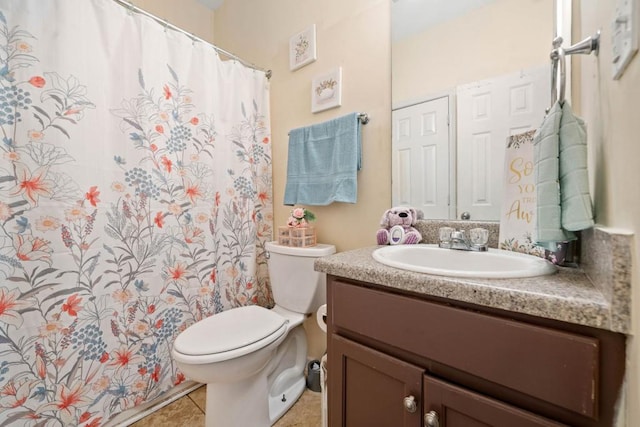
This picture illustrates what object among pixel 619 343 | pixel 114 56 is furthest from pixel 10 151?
pixel 619 343

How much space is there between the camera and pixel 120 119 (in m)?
1.14

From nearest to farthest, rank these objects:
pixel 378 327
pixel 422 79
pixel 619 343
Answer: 1. pixel 619 343
2. pixel 378 327
3. pixel 422 79

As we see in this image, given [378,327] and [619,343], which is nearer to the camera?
[619,343]

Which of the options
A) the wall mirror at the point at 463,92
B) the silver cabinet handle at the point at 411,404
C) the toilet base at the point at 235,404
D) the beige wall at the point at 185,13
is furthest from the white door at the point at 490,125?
the beige wall at the point at 185,13

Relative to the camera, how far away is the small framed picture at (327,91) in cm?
136

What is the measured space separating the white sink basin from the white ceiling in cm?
90

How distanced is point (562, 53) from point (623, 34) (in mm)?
326

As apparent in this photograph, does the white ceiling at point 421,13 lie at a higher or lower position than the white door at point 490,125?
higher

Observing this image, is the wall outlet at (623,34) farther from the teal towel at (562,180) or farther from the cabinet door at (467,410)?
the cabinet door at (467,410)

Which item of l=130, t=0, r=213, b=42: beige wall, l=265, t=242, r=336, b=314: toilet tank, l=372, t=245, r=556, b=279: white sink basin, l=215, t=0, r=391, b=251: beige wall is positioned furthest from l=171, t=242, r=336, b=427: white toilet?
l=130, t=0, r=213, b=42: beige wall

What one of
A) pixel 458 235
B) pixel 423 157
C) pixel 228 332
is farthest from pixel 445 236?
pixel 228 332

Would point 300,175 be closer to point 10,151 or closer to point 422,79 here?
point 422,79

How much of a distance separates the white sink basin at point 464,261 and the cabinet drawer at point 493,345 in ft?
0.27

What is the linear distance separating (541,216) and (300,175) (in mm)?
1106
